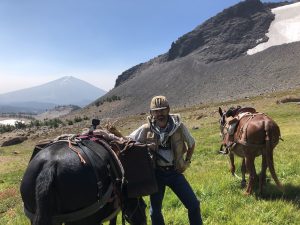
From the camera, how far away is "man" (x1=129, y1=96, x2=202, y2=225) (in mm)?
6477

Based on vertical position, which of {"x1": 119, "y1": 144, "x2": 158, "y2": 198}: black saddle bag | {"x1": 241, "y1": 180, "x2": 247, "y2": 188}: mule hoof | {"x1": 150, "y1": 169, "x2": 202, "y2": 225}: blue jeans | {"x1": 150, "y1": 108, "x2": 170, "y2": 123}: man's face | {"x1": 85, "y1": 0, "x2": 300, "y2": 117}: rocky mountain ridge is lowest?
{"x1": 241, "y1": 180, "x2": 247, "y2": 188}: mule hoof

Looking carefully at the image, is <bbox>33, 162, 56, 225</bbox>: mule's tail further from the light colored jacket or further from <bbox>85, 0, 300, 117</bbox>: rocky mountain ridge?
<bbox>85, 0, 300, 117</bbox>: rocky mountain ridge

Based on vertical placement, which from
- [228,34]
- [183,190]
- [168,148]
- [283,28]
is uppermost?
[228,34]

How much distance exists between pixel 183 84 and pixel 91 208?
95925 millimetres

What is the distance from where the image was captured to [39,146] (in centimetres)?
534

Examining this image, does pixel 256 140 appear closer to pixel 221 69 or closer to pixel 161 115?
pixel 161 115

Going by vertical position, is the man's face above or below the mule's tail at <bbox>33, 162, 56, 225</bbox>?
above

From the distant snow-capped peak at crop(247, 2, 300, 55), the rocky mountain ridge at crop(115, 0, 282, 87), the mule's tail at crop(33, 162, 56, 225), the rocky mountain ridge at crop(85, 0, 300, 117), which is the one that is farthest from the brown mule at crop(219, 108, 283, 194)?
the rocky mountain ridge at crop(115, 0, 282, 87)

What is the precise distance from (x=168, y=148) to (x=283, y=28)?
11737 cm

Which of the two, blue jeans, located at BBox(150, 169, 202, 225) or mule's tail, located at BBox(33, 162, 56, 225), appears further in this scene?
blue jeans, located at BBox(150, 169, 202, 225)

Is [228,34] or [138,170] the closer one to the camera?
[138,170]

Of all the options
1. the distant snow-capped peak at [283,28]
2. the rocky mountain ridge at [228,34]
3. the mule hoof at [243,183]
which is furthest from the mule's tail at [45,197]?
the rocky mountain ridge at [228,34]

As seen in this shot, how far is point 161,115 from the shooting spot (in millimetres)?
6477

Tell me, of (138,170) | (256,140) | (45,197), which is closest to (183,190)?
(138,170)
